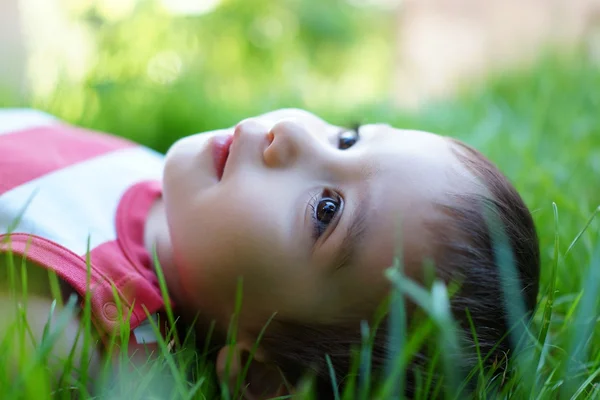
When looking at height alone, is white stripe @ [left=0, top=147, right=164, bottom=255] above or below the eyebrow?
below

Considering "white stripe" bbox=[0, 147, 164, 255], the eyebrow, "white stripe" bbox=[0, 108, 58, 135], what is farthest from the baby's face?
"white stripe" bbox=[0, 108, 58, 135]

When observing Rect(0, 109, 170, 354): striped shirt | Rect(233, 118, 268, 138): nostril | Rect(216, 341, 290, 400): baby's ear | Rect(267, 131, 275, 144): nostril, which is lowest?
Rect(216, 341, 290, 400): baby's ear

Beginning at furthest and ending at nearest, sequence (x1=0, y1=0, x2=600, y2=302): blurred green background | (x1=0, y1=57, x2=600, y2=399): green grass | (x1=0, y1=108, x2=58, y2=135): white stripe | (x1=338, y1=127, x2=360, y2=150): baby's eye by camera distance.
Result: (x1=0, y1=0, x2=600, y2=302): blurred green background < (x1=0, y1=108, x2=58, y2=135): white stripe < (x1=338, y1=127, x2=360, y2=150): baby's eye < (x1=0, y1=57, x2=600, y2=399): green grass

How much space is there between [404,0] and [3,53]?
3.74m

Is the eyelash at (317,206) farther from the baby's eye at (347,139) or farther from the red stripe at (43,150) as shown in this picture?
the red stripe at (43,150)

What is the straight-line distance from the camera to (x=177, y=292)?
934mm

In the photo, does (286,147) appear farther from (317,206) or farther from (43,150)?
(43,150)

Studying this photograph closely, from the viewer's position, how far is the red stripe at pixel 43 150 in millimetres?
941

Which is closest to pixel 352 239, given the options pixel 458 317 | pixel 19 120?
pixel 458 317

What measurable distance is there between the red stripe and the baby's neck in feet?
0.57

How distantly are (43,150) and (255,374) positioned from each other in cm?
55

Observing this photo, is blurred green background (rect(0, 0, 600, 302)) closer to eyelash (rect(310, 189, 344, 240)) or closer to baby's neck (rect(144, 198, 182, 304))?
eyelash (rect(310, 189, 344, 240))

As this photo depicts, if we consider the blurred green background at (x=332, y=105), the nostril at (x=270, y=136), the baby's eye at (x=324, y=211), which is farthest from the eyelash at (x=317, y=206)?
the blurred green background at (x=332, y=105)

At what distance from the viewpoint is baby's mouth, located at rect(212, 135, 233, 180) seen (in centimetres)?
91
